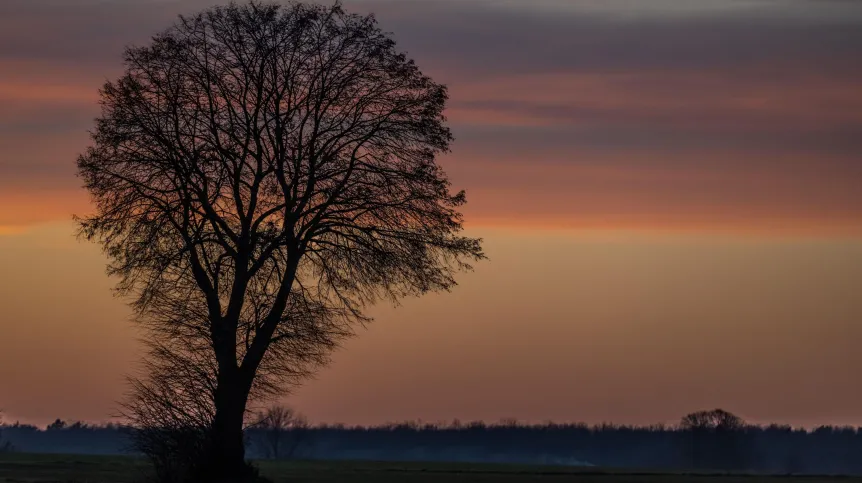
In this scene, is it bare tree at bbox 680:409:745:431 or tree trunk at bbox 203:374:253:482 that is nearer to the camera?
tree trunk at bbox 203:374:253:482

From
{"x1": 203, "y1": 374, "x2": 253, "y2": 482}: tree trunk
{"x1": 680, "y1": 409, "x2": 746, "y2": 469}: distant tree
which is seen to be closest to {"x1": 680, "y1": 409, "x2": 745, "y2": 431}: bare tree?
{"x1": 680, "y1": 409, "x2": 746, "y2": 469}: distant tree

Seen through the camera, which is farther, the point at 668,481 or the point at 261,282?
the point at 668,481

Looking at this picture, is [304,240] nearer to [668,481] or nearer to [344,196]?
[344,196]

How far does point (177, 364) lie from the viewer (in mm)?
39875

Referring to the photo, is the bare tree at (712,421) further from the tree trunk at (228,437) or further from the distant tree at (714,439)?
the tree trunk at (228,437)

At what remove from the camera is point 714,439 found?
160 metres

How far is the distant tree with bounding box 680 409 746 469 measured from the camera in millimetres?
153500

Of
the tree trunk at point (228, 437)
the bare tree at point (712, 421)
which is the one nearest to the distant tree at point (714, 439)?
the bare tree at point (712, 421)

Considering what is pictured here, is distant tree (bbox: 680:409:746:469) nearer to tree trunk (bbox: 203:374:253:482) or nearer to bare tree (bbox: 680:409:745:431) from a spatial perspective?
bare tree (bbox: 680:409:745:431)

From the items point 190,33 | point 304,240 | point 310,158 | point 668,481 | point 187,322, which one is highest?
point 190,33

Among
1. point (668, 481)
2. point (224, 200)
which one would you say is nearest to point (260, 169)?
point (224, 200)

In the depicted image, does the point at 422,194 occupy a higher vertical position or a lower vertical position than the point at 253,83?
lower

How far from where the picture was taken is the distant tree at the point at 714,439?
504ft

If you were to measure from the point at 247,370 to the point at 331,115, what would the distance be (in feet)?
29.6
